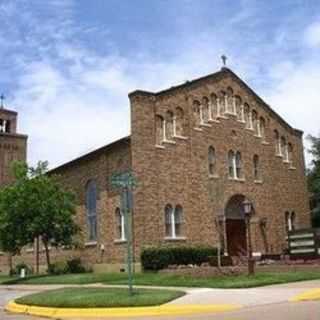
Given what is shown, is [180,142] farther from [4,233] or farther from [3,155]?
[3,155]

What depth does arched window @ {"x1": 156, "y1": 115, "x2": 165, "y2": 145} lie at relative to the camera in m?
35.3

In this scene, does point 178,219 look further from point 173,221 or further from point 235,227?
point 235,227

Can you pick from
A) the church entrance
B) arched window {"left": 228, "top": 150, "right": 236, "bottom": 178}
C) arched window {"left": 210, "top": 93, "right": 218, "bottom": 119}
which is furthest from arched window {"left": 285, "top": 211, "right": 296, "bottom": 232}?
Answer: arched window {"left": 210, "top": 93, "right": 218, "bottom": 119}

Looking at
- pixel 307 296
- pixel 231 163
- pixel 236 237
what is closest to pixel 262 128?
pixel 231 163

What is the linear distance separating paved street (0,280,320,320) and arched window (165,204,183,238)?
1287 centimetres

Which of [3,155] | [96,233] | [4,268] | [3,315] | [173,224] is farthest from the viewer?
[3,155]

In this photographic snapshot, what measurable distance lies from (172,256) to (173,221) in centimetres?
256

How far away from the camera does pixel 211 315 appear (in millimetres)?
15555

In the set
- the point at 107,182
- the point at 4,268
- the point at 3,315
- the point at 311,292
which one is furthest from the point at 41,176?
the point at 311,292

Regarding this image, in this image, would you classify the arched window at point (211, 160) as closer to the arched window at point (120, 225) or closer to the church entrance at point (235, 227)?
the church entrance at point (235, 227)

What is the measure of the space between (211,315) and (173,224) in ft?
64.6

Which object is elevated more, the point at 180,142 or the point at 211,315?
the point at 180,142

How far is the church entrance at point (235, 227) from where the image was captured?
38.8 m

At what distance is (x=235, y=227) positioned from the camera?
39.7 m
